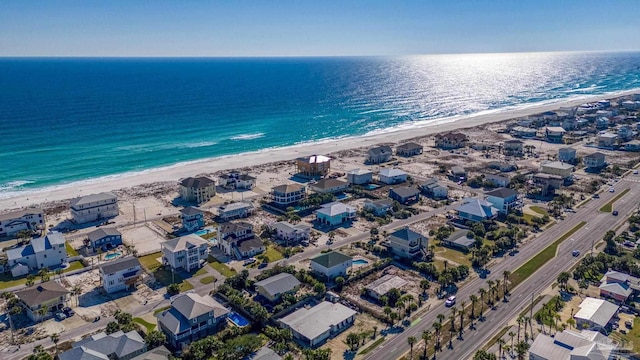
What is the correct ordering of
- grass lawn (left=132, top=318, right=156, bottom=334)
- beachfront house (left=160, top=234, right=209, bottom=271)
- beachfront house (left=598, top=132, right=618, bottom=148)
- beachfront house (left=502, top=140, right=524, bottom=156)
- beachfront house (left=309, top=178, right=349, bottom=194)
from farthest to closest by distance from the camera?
beachfront house (left=598, top=132, right=618, bottom=148), beachfront house (left=502, top=140, right=524, bottom=156), beachfront house (left=309, top=178, right=349, bottom=194), beachfront house (left=160, top=234, right=209, bottom=271), grass lawn (left=132, top=318, right=156, bottom=334)

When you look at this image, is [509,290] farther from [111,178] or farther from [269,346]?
[111,178]

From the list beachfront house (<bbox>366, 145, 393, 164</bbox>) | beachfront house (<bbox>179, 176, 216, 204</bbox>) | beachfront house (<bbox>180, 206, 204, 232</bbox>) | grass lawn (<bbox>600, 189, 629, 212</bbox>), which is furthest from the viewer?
beachfront house (<bbox>366, 145, 393, 164</bbox>)

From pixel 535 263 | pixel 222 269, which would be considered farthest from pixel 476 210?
pixel 222 269

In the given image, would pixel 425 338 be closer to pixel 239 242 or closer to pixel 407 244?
pixel 407 244

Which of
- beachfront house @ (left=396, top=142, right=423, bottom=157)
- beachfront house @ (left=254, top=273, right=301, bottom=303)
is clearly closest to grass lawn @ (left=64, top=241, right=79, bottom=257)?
beachfront house @ (left=254, top=273, right=301, bottom=303)

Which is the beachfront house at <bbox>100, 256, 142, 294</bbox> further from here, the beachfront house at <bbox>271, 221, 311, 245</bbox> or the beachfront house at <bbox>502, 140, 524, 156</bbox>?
the beachfront house at <bbox>502, 140, 524, 156</bbox>

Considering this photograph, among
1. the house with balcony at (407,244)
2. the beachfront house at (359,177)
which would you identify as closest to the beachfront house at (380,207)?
the beachfront house at (359,177)
